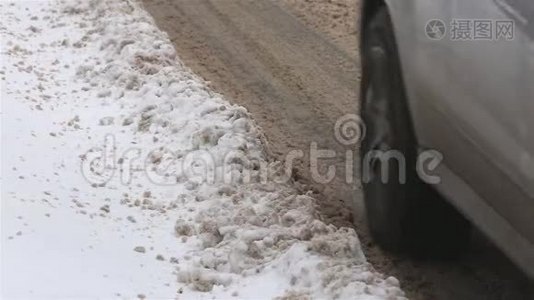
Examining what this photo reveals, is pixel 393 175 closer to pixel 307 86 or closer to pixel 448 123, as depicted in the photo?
pixel 448 123

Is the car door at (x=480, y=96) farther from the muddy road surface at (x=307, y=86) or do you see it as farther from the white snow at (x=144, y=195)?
the muddy road surface at (x=307, y=86)

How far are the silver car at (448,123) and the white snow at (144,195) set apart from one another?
0.34m

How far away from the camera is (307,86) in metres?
7.34

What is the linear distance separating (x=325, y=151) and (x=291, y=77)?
1.34 metres

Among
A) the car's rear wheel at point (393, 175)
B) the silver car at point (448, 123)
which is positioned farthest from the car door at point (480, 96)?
the car's rear wheel at point (393, 175)

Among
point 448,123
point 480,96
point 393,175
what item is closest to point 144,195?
point 393,175

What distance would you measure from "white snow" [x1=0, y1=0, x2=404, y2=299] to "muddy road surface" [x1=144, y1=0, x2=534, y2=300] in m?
0.24

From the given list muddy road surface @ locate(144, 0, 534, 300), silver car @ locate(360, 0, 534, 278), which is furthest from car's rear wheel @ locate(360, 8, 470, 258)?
muddy road surface @ locate(144, 0, 534, 300)

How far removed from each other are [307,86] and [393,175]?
2761mm

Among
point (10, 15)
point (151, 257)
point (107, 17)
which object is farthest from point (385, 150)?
point (10, 15)

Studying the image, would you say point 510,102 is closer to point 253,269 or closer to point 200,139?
point 253,269

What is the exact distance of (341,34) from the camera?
27.5 ft

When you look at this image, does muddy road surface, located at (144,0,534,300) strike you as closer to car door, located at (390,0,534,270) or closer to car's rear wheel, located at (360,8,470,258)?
car's rear wheel, located at (360,8,470,258)

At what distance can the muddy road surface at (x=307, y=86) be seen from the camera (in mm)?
4875
